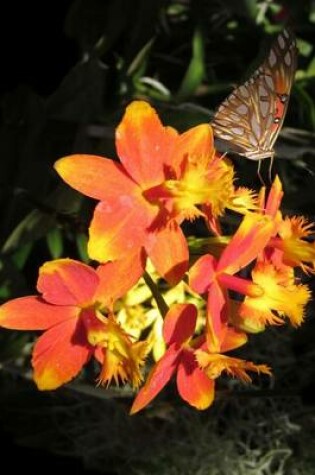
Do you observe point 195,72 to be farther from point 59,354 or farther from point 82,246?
point 59,354

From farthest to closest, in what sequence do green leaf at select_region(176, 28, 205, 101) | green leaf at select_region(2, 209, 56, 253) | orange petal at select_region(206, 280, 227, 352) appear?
green leaf at select_region(176, 28, 205, 101) < green leaf at select_region(2, 209, 56, 253) < orange petal at select_region(206, 280, 227, 352)

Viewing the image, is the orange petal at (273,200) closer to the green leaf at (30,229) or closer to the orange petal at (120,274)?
the orange petal at (120,274)

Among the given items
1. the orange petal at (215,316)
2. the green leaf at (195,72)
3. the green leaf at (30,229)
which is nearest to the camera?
the orange petal at (215,316)

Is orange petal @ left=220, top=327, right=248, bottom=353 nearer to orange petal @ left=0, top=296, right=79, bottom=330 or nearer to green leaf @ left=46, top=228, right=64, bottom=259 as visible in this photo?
orange petal @ left=0, top=296, right=79, bottom=330

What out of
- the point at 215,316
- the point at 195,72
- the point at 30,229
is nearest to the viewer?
the point at 215,316

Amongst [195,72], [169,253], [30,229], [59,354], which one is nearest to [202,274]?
[169,253]

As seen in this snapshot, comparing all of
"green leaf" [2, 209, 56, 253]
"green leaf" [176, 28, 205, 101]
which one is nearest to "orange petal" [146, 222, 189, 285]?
"green leaf" [2, 209, 56, 253]

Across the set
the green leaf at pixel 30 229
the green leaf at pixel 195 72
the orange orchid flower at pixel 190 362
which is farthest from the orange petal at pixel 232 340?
the green leaf at pixel 195 72
